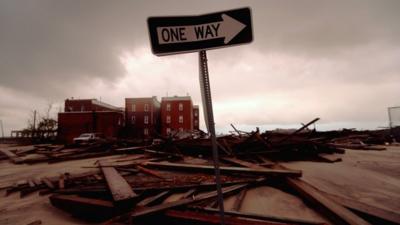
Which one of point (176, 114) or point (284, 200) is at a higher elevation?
point (176, 114)

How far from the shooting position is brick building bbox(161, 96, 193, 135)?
53.9m

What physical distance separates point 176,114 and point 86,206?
51.4m

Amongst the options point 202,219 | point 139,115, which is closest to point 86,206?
point 202,219

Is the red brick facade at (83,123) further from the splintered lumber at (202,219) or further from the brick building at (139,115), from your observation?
the splintered lumber at (202,219)

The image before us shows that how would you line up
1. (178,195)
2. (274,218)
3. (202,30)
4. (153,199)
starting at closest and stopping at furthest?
1. (202,30)
2. (274,218)
3. (153,199)
4. (178,195)

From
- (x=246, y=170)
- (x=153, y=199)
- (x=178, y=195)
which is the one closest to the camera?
(x=153, y=199)

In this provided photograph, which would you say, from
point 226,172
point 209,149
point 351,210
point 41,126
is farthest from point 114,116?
point 351,210

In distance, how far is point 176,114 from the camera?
178ft

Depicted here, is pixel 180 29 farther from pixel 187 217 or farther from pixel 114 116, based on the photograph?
pixel 114 116

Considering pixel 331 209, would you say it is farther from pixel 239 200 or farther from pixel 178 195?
pixel 178 195

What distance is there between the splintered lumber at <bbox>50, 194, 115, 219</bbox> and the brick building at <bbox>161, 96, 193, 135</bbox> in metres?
50.2

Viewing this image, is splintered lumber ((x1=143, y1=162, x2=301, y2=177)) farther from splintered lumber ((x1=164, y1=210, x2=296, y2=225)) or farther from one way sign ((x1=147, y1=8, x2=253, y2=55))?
one way sign ((x1=147, y1=8, x2=253, y2=55))

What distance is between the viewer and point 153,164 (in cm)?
693

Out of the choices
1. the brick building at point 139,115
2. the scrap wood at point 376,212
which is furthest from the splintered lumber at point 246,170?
the brick building at point 139,115
